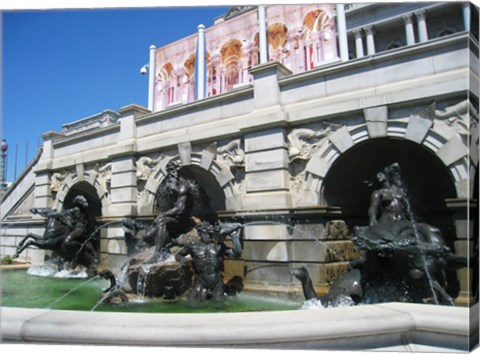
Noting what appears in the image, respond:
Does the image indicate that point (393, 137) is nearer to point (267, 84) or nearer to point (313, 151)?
point (313, 151)

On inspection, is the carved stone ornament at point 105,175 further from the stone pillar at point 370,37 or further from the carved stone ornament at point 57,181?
the stone pillar at point 370,37

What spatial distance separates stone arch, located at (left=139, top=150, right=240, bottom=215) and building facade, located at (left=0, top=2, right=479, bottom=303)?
1.5 inches

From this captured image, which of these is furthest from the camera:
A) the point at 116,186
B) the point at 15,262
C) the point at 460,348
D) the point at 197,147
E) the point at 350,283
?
the point at 15,262

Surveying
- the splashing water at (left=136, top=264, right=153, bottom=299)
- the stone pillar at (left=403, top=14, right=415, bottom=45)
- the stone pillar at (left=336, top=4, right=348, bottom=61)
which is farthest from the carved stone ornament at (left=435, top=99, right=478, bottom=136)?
the stone pillar at (left=403, top=14, right=415, bottom=45)

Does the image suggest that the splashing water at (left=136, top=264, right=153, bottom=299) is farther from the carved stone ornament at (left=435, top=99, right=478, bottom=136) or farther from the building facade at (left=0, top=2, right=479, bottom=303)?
the carved stone ornament at (left=435, top=99, right=478, bottom=136)

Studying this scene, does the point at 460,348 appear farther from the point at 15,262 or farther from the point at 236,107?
the point at 15,262

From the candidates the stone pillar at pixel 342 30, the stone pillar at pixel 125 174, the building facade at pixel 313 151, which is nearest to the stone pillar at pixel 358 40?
the stone pillar at pixel 342 30

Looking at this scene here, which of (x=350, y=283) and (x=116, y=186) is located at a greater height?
(x=116, y=186)

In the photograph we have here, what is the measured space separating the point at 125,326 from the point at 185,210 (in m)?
5.93

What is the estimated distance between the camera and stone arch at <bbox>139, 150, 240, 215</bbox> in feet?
33.1

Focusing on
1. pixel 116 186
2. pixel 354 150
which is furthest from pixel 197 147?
pixel 354 150

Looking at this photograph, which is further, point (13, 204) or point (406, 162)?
point (13, 204)

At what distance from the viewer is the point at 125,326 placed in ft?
13.0

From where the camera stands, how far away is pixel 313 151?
A: 895 cm
